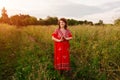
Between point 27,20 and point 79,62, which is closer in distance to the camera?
point 79,62

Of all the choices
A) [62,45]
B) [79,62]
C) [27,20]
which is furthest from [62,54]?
[27,20]

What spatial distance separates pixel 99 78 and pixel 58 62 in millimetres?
1338

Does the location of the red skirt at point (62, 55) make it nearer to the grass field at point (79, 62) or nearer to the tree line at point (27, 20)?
the grass field at point (79, 62)

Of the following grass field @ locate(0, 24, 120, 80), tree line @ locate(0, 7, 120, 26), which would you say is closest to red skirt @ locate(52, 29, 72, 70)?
grass field @ locate(0, 24, 120, 80)

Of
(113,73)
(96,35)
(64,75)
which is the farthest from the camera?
(96,35)

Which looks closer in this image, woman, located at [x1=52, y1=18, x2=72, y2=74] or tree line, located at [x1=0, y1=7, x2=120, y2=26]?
woman, located at [x1=52, y1=18, x2=72, y2=74]

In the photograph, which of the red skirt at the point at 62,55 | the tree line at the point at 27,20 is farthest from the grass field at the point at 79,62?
the tree line at the point at 27,20

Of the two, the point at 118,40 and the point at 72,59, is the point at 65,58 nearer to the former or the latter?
the point at 72,59

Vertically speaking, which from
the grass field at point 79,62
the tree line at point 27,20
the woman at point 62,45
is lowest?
the tree line at point 27,20

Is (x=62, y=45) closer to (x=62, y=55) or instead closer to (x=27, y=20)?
(x=62, y=55)

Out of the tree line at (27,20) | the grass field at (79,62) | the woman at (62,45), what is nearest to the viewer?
the grass field at (79,62)

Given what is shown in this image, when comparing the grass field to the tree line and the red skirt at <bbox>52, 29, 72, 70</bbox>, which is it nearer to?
the red skirt at <bbox>52, 29, 72, 70</bbox>

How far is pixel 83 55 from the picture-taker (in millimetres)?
11438

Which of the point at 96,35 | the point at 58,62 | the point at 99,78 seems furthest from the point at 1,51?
the point at 99,78
